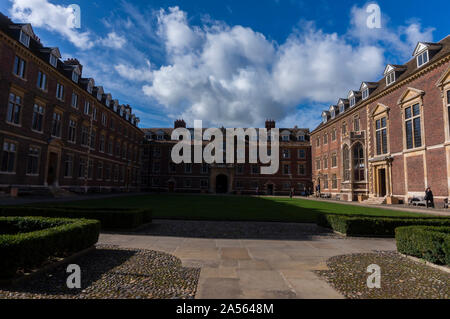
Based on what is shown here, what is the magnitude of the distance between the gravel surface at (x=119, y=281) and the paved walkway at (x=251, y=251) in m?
0.38

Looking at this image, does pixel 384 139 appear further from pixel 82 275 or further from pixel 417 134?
pixel 82 275

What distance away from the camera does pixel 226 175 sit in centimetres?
5475

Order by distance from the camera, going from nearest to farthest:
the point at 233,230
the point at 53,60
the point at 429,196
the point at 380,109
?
the point at 233,230, the point at 429,196, the point at 53,60, the point at 380,109

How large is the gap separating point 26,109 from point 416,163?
37827 mm

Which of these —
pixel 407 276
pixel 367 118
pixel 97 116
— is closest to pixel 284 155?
A: pixel 367 118

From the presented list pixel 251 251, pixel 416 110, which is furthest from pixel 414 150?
pixel 251 251

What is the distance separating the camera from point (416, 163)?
26.1 meters

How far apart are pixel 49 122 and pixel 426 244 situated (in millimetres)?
31124

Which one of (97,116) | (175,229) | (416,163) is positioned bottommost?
(175,229)

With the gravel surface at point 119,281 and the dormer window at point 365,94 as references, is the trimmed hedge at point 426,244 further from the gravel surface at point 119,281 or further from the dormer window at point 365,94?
the dormer window at point 365,94

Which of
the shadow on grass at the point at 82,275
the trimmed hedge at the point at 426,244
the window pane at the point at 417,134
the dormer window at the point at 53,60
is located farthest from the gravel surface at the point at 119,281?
the window pane at the point at 417,134

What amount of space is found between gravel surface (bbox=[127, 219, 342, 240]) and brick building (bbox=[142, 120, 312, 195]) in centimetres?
4050

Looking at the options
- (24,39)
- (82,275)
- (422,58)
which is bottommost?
(82,275)
